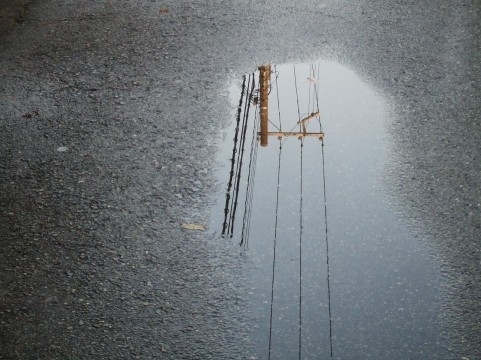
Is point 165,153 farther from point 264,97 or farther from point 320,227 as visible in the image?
point 320,227

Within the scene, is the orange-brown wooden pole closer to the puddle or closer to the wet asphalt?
the puddle

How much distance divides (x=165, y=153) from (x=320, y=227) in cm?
145

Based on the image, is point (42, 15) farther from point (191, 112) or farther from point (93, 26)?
point (191, 112)

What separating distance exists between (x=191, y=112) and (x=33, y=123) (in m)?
1.42

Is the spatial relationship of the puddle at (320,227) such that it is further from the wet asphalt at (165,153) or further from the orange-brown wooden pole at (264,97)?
the wet asphalt at (165,153)

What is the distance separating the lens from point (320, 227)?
3.97 metres

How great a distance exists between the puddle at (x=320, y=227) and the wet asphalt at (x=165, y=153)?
0.13 m

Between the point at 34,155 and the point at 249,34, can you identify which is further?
the point at 249,34

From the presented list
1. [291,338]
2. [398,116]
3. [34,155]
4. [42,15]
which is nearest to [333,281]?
[291,338]

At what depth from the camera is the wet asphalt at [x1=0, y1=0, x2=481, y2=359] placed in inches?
A: 131

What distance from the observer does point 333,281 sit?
3549mm

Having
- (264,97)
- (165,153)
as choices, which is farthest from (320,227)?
(264,97)

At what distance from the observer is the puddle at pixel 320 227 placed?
3225 mm

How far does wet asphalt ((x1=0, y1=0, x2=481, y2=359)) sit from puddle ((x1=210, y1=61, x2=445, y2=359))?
0.13m
